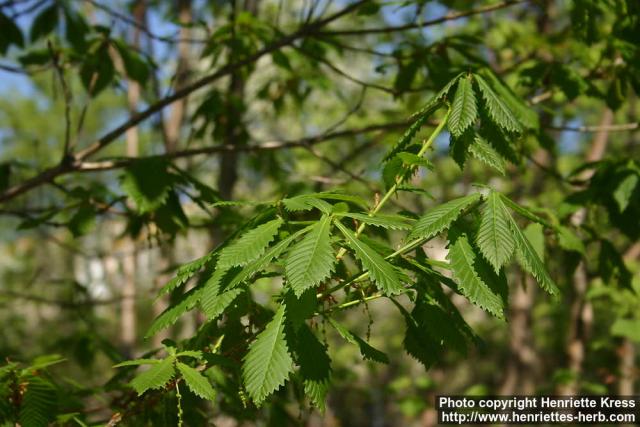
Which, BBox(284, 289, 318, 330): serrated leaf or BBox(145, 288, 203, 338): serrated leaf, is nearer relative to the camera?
BBox(284, 289, 318, 330): serrated leaf

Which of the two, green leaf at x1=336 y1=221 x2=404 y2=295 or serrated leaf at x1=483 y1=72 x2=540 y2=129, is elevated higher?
serrated leaf at x1=483 y1=72 x2=540 y2=129

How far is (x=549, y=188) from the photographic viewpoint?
908 centimetres

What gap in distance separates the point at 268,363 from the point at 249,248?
26cm

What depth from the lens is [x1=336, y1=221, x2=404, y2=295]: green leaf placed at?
1249 millimetres

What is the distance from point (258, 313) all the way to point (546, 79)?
2.02 m

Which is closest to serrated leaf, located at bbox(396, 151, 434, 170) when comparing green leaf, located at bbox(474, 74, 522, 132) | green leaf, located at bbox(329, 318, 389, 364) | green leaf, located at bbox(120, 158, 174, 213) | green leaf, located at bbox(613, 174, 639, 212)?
green leaf, located at bbox(474, 74, 522, 132)

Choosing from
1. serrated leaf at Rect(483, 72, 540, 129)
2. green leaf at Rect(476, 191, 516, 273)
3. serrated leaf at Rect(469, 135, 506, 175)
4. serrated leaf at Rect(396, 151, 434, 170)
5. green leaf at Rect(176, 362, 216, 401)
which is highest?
serrated leaf at Rect(483, 72, 540, 129)

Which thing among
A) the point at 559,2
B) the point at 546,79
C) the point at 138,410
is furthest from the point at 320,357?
the point at 559,2

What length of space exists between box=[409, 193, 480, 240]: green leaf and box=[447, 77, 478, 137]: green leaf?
187 mm

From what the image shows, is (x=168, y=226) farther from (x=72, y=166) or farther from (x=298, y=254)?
(x=298, y=254)

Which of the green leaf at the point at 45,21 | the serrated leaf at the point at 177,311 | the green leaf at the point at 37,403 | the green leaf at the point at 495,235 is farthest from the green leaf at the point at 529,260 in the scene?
the green leaf at the point at 45,21

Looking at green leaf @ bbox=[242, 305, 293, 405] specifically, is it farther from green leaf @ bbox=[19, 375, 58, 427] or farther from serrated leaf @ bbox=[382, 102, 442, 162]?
green leaf @ bbox=[19, 375, 58, 427]

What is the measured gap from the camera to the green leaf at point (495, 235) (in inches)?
51.3

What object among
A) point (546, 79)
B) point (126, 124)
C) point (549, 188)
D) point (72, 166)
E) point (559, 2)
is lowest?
point (72, 166)
